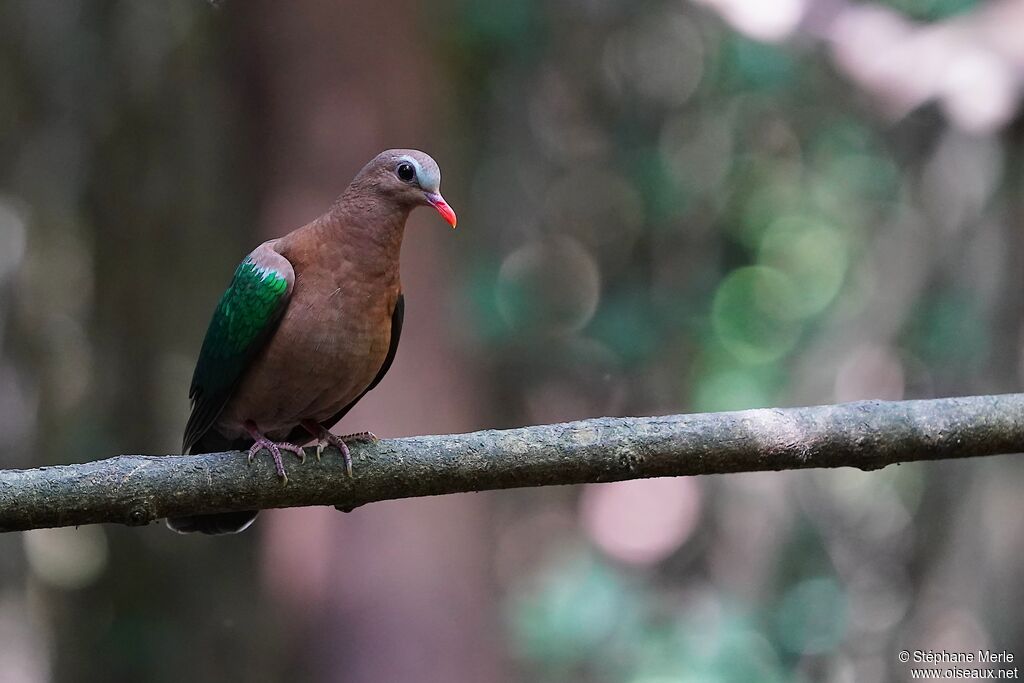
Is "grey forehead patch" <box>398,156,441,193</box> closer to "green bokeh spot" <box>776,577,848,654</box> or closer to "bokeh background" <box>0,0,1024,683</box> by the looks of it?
"bokeh background" <box>0,0,1024,683</box>

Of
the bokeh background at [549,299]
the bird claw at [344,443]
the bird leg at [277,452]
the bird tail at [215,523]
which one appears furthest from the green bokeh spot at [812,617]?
the bird leg at [277,452]

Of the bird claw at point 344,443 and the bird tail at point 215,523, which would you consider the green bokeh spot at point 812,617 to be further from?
the bird claw at point 344,443

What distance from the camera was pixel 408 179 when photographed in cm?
400

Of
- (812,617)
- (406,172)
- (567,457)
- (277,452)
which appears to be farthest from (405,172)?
(812,617)

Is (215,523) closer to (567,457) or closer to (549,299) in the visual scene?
(567,457)

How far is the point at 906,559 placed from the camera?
7.74m

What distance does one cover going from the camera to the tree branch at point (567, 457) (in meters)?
3.11

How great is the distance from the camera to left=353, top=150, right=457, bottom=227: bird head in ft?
13.0

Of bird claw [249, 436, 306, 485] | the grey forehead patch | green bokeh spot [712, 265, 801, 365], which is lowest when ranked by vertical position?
bird claw [249, 436, 306, 485]

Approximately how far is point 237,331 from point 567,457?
1.32 m

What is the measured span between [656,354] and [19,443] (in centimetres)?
437

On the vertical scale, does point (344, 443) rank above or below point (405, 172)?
below

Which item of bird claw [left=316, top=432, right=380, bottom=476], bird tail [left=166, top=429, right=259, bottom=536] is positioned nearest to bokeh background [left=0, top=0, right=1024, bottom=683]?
bird tail [left=166, top=429, right=259, bottom=536]

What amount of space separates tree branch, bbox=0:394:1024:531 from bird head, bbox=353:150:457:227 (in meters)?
1.00
